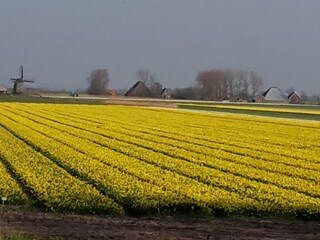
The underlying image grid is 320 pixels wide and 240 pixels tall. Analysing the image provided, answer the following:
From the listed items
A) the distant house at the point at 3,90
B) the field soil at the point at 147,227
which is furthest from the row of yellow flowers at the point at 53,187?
the distant house at the point at 3,90

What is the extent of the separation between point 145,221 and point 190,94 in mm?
147216

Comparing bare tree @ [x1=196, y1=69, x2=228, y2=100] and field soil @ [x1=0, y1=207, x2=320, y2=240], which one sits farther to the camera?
bare tree @ [x1=196, y1=69, x2=228, y2=100]

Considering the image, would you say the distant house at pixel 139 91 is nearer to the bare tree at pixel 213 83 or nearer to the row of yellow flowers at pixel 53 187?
the bare tree at pixel 213 83

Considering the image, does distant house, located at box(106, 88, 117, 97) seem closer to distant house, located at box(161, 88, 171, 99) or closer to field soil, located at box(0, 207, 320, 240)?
distant house, located at box(161, 88, 171, 99)

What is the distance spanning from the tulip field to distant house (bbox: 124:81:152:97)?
451 feet

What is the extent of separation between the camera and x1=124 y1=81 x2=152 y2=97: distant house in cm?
16825

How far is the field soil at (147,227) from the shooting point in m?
11.0

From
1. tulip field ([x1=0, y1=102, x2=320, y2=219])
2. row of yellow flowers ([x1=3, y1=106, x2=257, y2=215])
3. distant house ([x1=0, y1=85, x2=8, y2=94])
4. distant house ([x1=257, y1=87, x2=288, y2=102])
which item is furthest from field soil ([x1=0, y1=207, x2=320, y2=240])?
distant house ([x1=257, y1=87, x2=288, y2=102])

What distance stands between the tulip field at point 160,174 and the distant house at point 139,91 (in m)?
137

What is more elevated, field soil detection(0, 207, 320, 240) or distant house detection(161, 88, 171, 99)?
field soil detection(0, 207, 320, 240)

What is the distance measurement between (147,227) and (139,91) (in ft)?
529

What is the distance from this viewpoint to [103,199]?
13664 millimetres

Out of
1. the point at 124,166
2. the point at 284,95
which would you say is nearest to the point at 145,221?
the point at 124,166

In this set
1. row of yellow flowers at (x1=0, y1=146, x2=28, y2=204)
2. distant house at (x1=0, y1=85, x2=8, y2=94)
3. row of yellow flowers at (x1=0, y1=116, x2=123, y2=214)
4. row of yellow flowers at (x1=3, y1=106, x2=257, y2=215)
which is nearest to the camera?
row of yellow flowers at (x1=0, y1=116, x2=123, y2=214)
